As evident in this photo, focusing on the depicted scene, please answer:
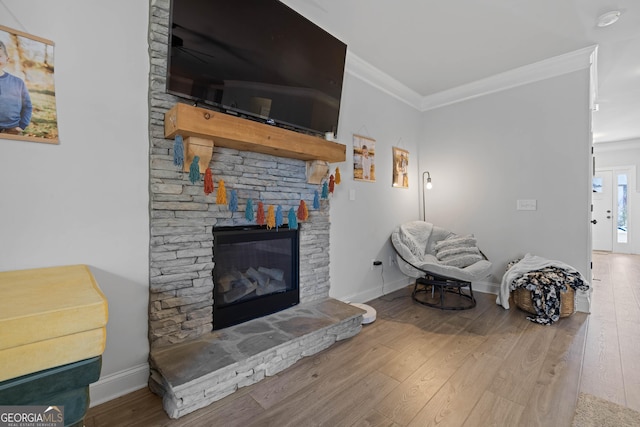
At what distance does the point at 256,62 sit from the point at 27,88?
3.91ft

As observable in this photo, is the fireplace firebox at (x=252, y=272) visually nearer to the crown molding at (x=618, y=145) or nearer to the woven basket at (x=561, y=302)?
the woven basket at (x=561, y=302)

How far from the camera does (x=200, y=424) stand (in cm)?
138

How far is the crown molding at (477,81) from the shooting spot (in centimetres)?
292

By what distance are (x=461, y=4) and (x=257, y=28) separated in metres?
1.62

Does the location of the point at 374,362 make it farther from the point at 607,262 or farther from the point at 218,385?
the point at 607,262

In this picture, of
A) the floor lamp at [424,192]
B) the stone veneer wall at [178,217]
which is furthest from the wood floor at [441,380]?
the floor lamp at [424,192]

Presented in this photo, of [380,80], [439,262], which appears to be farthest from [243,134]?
[439,262]

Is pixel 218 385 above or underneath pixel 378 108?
underneath

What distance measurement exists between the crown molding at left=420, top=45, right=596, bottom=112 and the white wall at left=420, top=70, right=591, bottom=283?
66mm

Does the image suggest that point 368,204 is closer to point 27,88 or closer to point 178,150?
point 178,150

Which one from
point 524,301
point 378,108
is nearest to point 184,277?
point 378,108

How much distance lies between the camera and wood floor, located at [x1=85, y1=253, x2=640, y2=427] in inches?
56.6

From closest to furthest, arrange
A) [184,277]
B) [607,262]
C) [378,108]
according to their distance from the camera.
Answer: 1. [184,277]
2. [378,108]
3. [607,262]

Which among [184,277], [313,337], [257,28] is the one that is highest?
[257,28]
